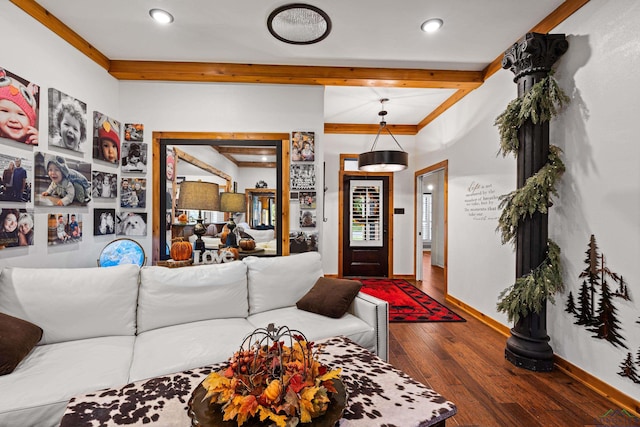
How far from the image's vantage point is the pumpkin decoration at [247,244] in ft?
11.1

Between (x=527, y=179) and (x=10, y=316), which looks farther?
(x=527, y=179)

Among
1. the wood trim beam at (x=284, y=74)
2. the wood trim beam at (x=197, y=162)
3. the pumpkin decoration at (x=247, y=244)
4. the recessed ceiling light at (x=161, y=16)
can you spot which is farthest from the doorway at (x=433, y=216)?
the recessed ceiling light at (x=161, y=16)

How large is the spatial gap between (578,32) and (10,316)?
4.33 meters

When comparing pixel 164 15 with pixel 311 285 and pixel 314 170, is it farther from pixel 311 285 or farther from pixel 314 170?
pixel 311 285

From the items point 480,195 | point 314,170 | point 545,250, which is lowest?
point 545,250

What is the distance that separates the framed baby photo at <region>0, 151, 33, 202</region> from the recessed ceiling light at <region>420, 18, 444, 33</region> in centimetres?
343

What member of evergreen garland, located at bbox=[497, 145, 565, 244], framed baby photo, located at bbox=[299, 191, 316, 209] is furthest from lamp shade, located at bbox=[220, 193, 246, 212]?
evergreen garland, located at bbox=[497, 145, 565, 244]

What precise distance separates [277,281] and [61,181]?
6.77 ft

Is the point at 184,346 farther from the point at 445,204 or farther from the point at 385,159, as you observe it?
the point at 445,204

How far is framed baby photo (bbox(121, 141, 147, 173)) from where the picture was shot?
334 centimetres

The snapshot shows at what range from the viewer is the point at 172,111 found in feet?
11.2

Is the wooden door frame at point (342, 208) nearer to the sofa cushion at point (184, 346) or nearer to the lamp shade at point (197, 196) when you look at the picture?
the lamp shade at point (197, 196)

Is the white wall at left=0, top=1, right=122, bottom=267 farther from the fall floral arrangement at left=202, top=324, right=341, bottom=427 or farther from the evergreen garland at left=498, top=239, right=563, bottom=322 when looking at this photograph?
the evergreen garland at left=498, top=239, right=563, bottom=322

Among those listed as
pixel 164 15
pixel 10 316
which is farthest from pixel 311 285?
pixel 164 15
